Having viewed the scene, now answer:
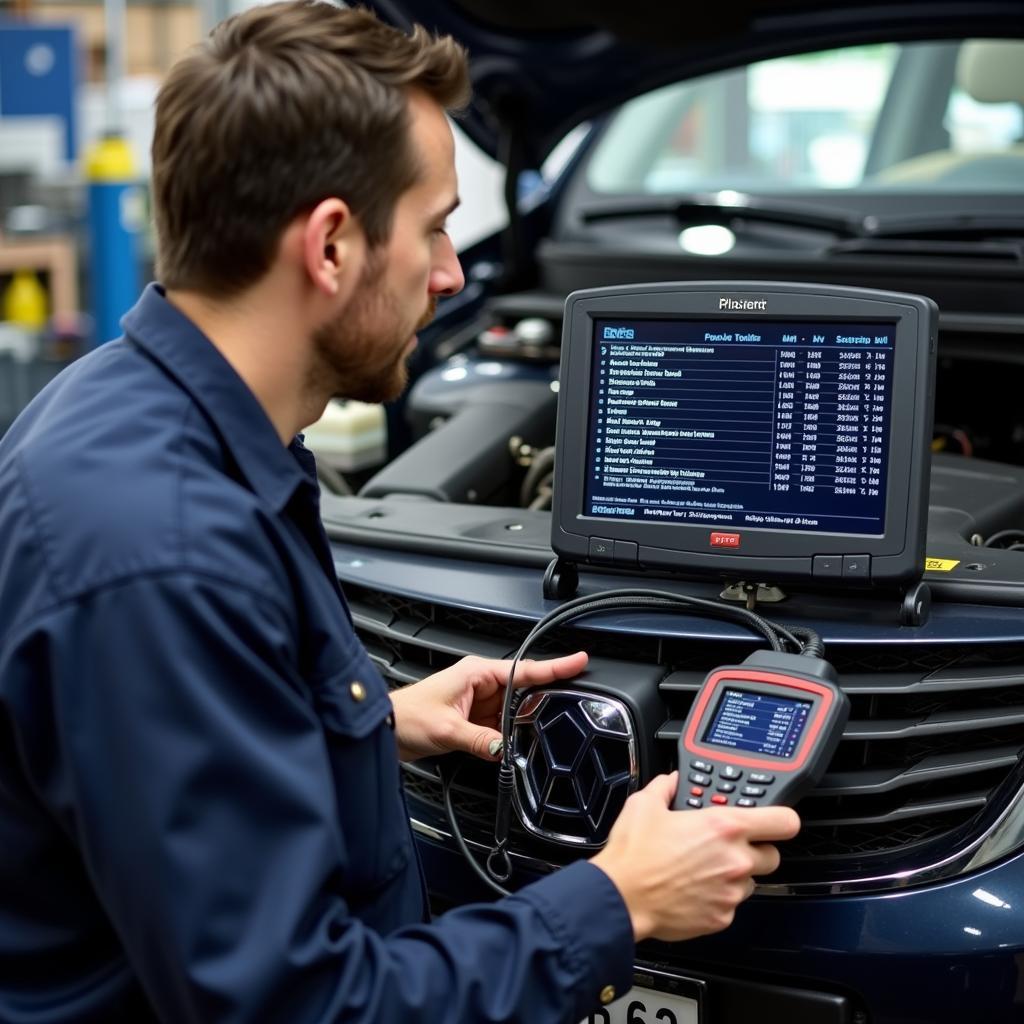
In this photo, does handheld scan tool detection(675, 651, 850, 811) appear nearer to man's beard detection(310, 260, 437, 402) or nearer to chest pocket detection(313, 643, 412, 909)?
chest pocket detection(313, 643, 412, 909)

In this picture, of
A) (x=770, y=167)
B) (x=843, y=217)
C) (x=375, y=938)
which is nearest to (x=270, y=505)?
(x=375, y=938)

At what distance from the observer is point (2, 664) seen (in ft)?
3.57

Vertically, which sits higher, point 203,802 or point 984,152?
point 984,152

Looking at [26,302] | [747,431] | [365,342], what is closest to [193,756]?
[365,342]

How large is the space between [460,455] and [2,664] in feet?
4.00

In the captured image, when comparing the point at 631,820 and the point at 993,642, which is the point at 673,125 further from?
the point at 631,820

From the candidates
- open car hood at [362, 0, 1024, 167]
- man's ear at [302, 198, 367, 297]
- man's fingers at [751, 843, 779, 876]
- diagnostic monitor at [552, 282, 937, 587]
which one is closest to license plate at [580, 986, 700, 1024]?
man's fingers at [751, 843, 779, 876]

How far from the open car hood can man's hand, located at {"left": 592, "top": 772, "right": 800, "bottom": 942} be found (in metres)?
1.56

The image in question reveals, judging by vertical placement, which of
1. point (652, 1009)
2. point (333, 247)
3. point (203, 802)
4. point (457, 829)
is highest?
point (333, 247)

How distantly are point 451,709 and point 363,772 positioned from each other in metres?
0.35

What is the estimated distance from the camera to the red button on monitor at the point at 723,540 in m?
1.60

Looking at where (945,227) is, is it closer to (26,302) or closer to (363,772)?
(363,772)

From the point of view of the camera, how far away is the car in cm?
148

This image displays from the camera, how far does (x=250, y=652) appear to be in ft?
3.56
